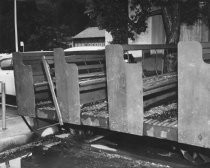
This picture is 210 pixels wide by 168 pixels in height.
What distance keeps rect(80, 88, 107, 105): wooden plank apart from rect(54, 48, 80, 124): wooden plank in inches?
36.7

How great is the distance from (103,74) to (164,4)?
2564 millimetres

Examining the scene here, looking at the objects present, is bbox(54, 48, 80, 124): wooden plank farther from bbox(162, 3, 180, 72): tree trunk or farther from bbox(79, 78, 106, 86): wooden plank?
bbox(162, 3, 180, 72): tree trunk

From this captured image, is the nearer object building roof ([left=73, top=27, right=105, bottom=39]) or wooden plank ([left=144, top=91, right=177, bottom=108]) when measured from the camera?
wooden plank ([left=144, top=91, right=177, bottom=108])

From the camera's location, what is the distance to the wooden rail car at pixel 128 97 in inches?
149

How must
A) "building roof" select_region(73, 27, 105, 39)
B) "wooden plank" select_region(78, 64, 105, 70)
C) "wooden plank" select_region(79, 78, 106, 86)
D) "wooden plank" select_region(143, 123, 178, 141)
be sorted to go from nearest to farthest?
"wooden plank" select_region(143, 123, 178, 141) < "wooden plank" select_region(79, 78, 106, 86) < "wooden plank" select_region(78, 64, 105, 70) < "building roof" select_region(73, 27, 105, 39)

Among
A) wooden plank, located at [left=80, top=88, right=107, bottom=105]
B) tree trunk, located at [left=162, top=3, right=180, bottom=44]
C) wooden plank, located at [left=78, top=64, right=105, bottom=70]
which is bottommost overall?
wooden plank, located at [left=80, top=88, right=107, bottom=105]

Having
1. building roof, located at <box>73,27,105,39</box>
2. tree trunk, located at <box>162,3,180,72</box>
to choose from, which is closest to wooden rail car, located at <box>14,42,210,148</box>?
tree trunk, located at <box>162,3,180,72</box>

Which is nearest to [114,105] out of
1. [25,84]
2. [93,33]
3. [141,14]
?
[25,84]

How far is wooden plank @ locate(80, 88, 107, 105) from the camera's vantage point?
19.5 ft

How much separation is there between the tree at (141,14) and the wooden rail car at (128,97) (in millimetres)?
2498

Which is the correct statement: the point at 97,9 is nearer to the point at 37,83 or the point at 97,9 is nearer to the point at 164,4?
the point at 164,4

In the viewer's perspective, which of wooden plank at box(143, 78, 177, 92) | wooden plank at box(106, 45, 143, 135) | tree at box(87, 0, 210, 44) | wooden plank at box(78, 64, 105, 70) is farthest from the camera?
tree at box(87, 0, 210, 44)

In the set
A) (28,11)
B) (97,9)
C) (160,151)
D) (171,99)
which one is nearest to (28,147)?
(160,151)

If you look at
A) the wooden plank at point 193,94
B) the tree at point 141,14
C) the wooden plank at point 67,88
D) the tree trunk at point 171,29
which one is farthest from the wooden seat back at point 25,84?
the tree trunk at point 171,29
